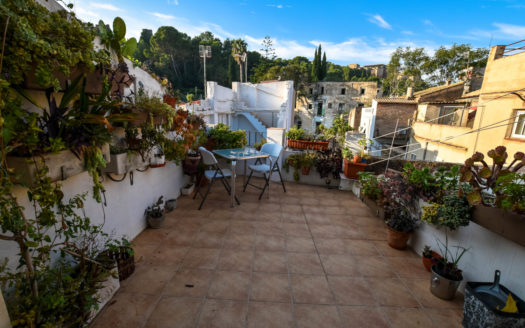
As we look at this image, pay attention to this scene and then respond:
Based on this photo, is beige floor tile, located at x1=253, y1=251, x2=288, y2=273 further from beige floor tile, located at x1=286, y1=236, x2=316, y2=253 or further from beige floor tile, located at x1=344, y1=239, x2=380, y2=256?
beige floor tile, located at x1=344, y1=239, x2=380, y2=256

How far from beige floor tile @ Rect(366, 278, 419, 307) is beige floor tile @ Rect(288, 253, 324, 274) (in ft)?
1.67

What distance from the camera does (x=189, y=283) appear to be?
2133 mm

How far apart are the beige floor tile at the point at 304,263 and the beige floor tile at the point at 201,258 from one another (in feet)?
2.75

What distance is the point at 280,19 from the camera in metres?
11.9

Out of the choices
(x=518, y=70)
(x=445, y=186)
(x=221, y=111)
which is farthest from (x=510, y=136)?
(x=221, y=111)

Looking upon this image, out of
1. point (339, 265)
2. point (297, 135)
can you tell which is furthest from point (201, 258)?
point (297, 135)

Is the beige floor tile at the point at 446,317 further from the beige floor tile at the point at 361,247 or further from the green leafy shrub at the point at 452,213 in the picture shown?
the beige floor tile at the point at 361,247

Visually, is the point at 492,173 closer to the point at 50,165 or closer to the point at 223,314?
the point at 223,314

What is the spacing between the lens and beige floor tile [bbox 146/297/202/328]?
5.65ft

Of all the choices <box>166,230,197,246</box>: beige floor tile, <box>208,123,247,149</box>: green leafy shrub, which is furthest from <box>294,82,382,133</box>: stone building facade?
<box>166,230,197,246</box>: beige floor tile

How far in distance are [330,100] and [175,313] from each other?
25566mm

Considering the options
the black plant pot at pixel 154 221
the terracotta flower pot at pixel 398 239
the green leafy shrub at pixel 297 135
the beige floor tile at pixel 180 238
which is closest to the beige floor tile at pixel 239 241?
the beige floor tile at pixel 180 238

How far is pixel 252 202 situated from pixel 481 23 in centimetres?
1405

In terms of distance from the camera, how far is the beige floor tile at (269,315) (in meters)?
1.76
